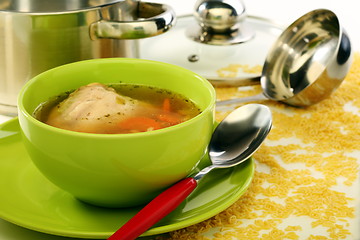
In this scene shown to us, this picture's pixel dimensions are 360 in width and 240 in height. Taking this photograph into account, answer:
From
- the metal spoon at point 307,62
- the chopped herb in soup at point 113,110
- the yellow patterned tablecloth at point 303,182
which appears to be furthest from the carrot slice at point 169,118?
the metal spoon at point 307,62

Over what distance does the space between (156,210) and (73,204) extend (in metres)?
0.11

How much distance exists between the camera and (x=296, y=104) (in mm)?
953

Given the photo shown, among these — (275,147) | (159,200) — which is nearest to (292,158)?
(275,147)

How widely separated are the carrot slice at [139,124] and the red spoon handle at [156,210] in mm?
67

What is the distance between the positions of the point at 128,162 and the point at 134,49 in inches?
15.7

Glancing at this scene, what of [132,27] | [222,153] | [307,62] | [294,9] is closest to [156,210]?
[222,153]

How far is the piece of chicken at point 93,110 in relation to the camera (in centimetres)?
67

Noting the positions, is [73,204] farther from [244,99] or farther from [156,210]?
[244,99]

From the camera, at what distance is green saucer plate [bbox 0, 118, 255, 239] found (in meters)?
0.61

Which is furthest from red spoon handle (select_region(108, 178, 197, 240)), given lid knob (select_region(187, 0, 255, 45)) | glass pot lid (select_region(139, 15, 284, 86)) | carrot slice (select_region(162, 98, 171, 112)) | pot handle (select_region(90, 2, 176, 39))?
lid knob (select_region(187, 0, 255, 45))

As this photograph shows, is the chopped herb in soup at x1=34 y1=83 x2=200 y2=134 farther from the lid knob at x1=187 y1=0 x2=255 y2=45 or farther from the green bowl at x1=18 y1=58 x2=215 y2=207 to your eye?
the lid knob at x1=187 y1=0 x2=255 y2=45

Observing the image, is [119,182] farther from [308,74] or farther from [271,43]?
[271,43]

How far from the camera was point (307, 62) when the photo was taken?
3.33 feet

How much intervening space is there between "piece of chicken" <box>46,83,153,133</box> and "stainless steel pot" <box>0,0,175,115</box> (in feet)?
0.55
